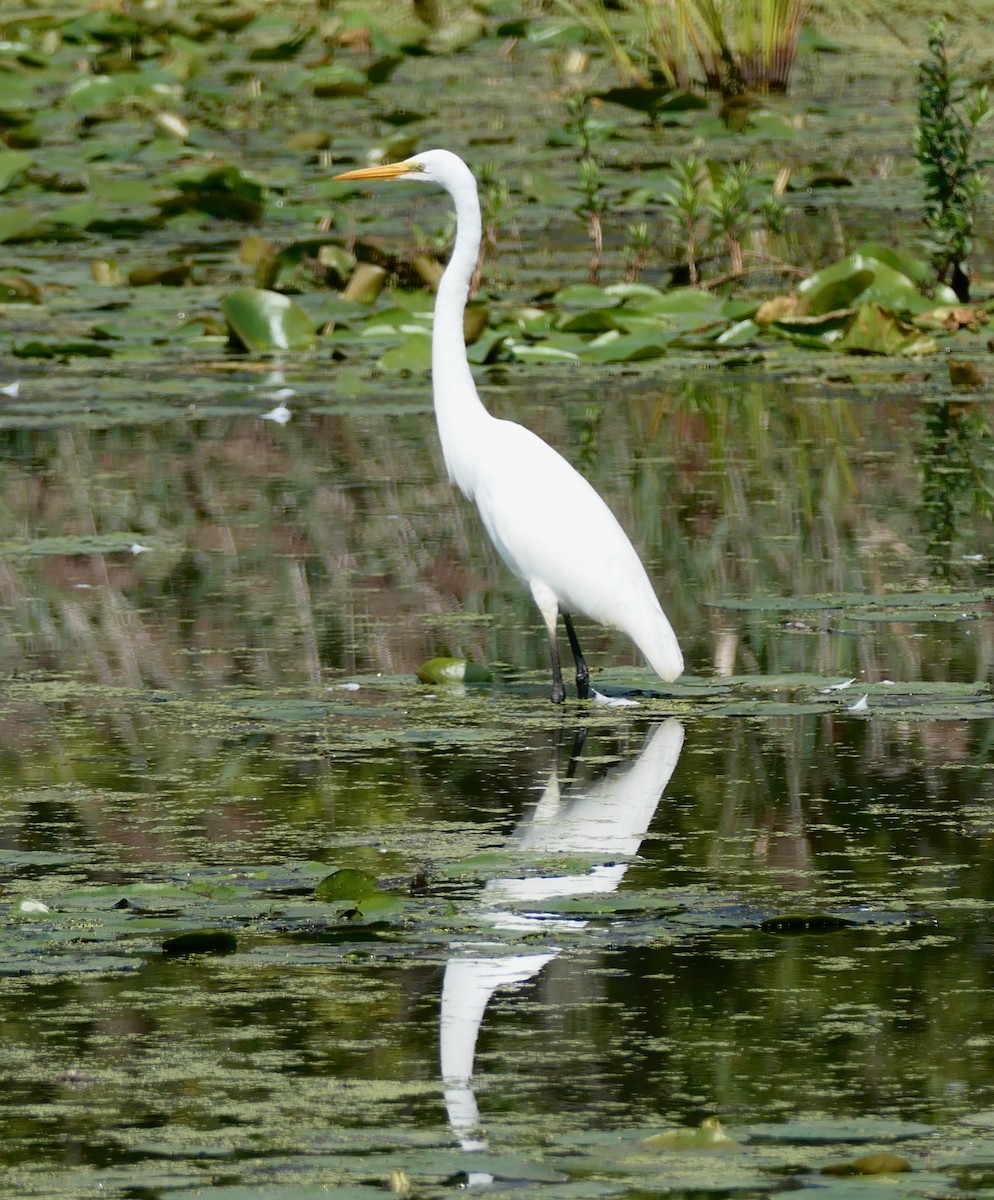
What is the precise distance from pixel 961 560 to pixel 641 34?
13.2m

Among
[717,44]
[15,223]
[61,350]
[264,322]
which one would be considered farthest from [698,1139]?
[717,44]

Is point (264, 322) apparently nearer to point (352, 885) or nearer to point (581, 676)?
point (581, 676)

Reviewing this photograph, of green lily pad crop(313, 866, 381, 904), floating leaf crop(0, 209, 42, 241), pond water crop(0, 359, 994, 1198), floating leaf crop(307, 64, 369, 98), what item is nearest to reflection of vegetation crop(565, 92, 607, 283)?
floating leaf crop(0, 209, 42, 241)

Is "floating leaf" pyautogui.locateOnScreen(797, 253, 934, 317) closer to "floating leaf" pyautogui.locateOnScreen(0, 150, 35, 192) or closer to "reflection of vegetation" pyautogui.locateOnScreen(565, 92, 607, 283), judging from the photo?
"reflection of vegetation" pyautogui.locateOnScreen(565, 92, 607, 283)

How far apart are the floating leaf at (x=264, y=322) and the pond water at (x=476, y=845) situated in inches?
90.2

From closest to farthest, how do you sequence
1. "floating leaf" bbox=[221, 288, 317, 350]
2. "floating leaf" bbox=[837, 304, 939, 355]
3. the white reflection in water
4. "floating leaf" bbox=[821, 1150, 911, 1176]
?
"floating leaf" bbox=[821, 1150, 911, 1176]
the white reflection in water
"floating leaf" bbox=[837, 304, 939, 355]
"floating leaf" bbox=[221, 288, 317, 350]

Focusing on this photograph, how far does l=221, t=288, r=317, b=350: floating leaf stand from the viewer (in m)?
11.3

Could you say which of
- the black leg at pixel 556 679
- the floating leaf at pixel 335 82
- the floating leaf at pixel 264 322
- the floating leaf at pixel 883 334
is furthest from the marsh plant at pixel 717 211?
the black leg at pixel 556 679

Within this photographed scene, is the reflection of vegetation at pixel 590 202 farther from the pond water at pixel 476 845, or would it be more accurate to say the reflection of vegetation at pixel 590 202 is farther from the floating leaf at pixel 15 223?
the pond water at pixel 476 845

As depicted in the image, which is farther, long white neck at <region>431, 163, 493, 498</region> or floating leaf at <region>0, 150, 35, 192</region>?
floating leaf at <region>0, 150, 35, 192</region>

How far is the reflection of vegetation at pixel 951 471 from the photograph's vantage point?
26.1 ft

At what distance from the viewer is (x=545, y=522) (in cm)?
639

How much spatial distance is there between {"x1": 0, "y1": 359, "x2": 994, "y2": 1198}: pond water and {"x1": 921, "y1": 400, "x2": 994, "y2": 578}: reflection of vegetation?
0.04 m

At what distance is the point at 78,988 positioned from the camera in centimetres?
397
